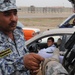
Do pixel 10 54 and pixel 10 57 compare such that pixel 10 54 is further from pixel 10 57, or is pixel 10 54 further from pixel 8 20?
pixel 8 20

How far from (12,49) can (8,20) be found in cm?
22

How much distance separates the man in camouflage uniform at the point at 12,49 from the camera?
7.99 ft

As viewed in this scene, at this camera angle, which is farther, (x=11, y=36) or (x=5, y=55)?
(x=11, y=36)

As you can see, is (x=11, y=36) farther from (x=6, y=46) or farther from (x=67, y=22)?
(x=67, y=22)

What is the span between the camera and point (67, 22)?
1231cm

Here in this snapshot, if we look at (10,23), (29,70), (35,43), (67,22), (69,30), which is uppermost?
(10,23)

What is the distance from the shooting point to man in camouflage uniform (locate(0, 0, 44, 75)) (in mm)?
2436

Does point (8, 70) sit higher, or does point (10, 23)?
point (10, 23)

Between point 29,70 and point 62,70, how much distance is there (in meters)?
0.33

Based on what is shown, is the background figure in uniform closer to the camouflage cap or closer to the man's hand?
the camouflage cap

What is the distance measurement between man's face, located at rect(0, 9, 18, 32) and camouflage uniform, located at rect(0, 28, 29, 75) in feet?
0.20

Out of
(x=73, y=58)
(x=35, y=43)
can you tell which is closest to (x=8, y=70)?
(x=73, y=58)

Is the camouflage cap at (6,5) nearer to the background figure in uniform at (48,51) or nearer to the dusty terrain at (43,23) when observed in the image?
the background figure in uniform at (48,51)

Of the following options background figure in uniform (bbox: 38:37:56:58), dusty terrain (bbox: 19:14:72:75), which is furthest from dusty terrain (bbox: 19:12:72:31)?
background figure in uniform (bbox: 38:37:56:58)
